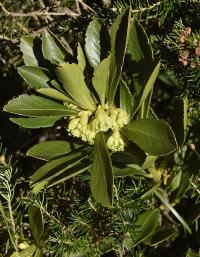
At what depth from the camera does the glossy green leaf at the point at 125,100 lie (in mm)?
1176

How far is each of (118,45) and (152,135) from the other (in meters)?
0.22

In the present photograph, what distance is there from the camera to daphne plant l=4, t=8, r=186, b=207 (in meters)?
1.05

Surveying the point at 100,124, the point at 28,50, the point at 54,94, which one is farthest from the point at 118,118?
the point at 28,50

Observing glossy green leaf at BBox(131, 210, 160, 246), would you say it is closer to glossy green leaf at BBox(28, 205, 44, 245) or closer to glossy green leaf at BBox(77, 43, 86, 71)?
glossy green leaf at BBox(28, 205, 44, 245)

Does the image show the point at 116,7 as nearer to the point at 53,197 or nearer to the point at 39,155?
the point at 39,155

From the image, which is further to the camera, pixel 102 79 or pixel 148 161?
pixel 148 161

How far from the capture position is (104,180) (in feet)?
3.44

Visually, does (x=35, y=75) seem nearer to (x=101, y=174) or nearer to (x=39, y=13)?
(x=101, y=174)

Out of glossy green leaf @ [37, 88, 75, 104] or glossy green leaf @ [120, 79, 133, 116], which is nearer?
glossy green leaf @ [37, 88, 75, 104]

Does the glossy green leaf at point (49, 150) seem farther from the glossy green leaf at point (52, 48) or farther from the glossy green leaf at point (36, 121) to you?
the glossy green leaf at point (52, 48)

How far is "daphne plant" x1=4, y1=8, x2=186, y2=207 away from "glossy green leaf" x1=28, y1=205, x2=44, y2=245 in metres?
0.06

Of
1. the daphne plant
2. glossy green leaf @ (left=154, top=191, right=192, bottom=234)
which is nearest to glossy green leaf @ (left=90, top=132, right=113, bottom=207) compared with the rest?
the daphne plant

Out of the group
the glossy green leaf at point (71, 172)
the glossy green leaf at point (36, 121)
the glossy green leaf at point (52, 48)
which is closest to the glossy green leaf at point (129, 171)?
the glossy green leaf at point (71, 172)

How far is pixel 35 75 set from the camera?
3.80ft
